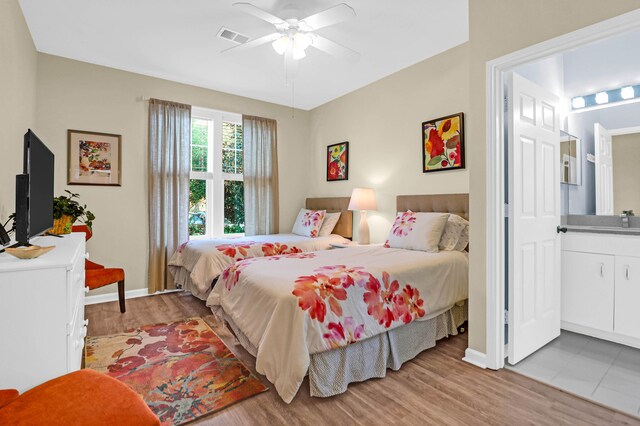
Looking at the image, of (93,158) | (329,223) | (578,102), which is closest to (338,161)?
(329,223)

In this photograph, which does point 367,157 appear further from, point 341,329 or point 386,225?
point 341,329

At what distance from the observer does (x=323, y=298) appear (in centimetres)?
192

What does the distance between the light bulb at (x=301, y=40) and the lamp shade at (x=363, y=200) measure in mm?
1809

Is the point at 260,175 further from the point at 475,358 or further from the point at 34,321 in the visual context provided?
the point at 34,321

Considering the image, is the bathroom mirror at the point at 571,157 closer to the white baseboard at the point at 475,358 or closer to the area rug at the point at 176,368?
the white baseboard at the point at 475,358

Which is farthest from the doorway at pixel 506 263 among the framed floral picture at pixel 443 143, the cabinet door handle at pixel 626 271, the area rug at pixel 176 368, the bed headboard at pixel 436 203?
the area rug at pixel 176 368

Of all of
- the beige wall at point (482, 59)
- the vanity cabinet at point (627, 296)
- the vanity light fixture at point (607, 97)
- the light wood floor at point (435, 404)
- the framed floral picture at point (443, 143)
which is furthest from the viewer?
the framed floral picture at point (443, 143)

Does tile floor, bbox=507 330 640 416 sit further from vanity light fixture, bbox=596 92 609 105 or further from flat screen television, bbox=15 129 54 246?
flat screen television, bbox=15 129 54 246

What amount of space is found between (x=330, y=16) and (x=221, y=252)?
2.41 m

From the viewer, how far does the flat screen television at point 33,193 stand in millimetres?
1440

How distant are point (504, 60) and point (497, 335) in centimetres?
178

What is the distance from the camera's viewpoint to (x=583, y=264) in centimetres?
271

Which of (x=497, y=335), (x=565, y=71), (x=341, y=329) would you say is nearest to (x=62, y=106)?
(x=341, y=329)

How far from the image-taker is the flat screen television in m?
1.44
